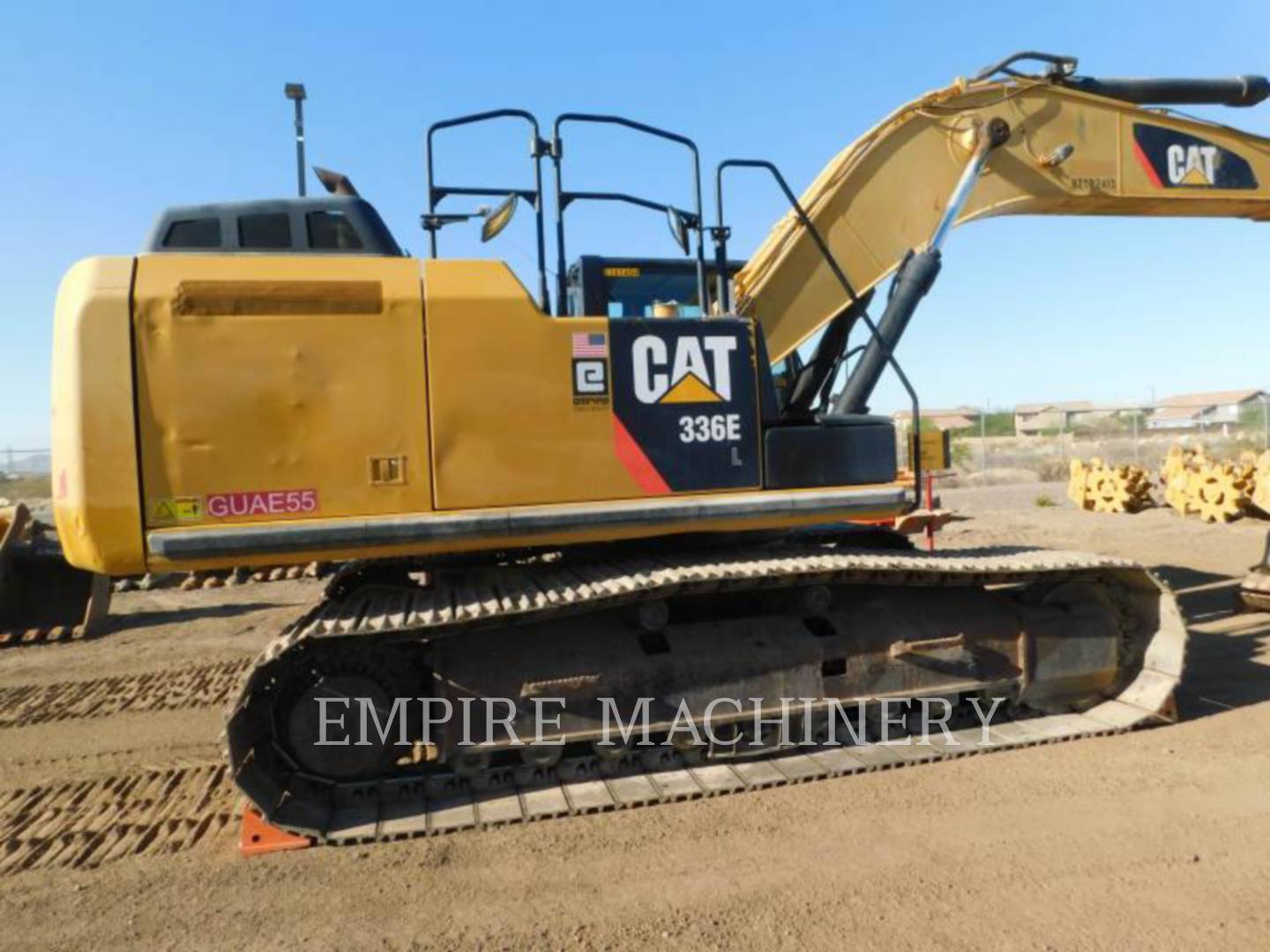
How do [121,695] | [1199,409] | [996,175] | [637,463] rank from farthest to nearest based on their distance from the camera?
[1199,409], [121,695], [996,175], [637,463]

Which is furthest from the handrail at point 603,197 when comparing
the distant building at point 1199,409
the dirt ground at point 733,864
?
the distant building at point 1199,409

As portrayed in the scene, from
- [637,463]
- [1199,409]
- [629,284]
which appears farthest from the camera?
[1199,409]

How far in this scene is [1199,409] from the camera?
55531 millimetres

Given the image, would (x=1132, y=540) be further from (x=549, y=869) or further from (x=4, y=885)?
(x=4, y=885)

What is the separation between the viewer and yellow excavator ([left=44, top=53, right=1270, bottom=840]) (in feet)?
11.7

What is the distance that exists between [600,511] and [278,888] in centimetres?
200

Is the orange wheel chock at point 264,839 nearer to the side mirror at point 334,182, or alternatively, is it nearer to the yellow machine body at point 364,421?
the yellow machine body at point 364,421

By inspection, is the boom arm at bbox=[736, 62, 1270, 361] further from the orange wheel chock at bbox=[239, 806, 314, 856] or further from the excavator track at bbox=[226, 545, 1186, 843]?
the orange wheel chock at bbox=[239, 806, 314, 856]

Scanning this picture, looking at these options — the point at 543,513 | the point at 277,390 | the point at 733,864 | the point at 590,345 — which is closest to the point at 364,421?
the point at 277,390

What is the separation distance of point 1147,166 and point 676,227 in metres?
3.62

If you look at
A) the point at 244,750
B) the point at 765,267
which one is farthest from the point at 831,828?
the point at 765,267

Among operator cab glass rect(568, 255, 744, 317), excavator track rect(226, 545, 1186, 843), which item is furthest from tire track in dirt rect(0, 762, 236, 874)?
operator cab glass rect(568, 255, 744, 317)

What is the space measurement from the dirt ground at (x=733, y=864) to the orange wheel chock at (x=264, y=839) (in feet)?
0.19

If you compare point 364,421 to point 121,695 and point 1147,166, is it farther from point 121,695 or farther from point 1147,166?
point 1147,166
